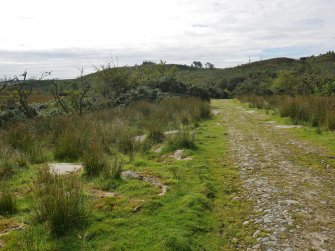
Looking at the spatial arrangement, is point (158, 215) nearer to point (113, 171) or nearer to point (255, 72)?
point (113, 171)

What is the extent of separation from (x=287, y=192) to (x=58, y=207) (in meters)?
3.35

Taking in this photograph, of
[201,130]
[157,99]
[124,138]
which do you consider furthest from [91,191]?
[157,99]

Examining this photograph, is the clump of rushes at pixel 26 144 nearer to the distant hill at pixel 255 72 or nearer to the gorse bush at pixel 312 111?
the gorse bush at pixel 312 111

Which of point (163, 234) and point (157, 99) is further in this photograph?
point (157, 99)

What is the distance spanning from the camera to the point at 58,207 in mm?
3953

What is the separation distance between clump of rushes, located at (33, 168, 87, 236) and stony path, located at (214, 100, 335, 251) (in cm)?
204

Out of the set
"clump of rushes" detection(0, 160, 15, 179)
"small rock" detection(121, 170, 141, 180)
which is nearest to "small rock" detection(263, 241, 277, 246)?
"small rock" detection(121, 170, 141, 180)

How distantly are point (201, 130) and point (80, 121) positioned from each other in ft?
13.8

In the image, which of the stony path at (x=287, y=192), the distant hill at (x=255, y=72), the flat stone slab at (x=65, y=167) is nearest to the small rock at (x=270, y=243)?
the stony path at (x=287, y=192)

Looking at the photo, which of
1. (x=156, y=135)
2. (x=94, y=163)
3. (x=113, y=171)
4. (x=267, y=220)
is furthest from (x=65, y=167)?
(x=267, y=220)

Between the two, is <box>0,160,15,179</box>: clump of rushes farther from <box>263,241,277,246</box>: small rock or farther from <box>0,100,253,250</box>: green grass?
<box>263,241,277,246</box>: small rock

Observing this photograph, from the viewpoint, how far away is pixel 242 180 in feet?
20.0

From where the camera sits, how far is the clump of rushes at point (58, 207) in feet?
12.9

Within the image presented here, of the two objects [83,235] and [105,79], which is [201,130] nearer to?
[83,235]
